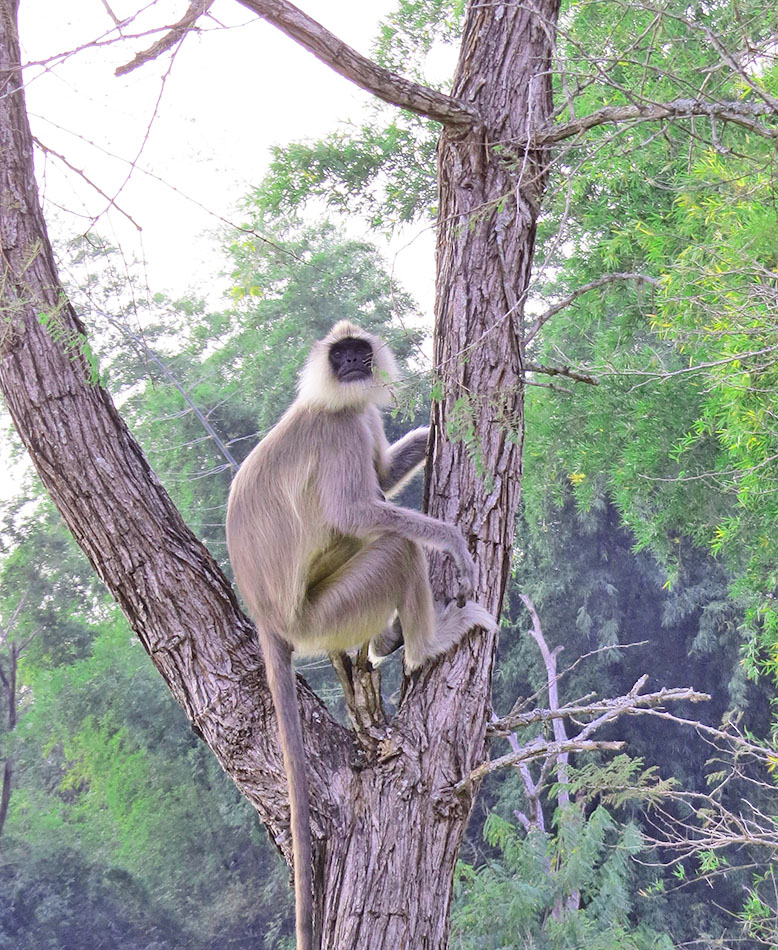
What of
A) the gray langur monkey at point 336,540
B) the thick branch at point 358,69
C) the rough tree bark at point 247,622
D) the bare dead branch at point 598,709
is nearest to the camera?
the rough tree bark at point 247,622

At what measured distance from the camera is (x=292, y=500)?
3.56 m

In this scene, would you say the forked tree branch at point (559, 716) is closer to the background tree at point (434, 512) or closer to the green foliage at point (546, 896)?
the background tree at point (434, 512)

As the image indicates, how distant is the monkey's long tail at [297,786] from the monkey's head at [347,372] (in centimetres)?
107

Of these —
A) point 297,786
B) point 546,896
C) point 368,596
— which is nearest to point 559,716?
point 368,596

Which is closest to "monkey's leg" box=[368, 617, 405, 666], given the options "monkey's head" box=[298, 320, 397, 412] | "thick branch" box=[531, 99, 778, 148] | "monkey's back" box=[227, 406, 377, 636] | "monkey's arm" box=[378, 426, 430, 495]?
"monkey's back" box=[227, 406, 377, 636]

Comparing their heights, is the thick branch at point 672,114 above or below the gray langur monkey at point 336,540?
above

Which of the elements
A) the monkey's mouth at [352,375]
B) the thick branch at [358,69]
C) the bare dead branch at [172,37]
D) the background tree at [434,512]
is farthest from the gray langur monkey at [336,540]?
the bare dead branch at [172,37]

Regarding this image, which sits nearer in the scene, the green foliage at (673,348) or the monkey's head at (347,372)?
the monkey's head at (347,372)

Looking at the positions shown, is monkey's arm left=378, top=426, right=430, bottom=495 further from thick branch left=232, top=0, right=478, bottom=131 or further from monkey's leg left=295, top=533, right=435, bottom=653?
thick branch left=232, top=0, right=478, bottom=131

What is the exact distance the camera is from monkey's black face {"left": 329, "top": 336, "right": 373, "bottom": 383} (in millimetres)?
3740

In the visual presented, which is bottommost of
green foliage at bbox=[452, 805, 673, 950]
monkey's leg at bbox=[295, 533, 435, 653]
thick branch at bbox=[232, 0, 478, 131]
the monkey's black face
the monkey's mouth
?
green foliage at bbox=[452, 805, 673, 950]

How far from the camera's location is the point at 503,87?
343 centimetres

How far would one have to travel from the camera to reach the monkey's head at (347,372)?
3725mm

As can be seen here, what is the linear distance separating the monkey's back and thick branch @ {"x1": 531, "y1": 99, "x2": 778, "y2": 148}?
3.93ft
